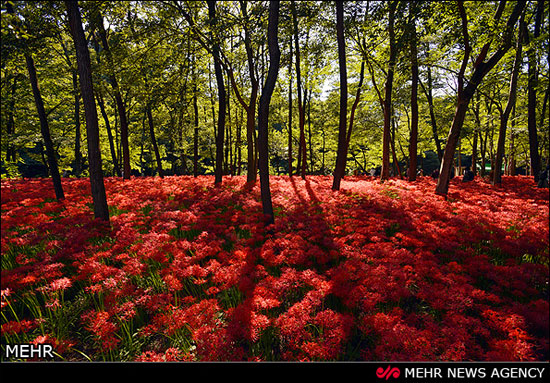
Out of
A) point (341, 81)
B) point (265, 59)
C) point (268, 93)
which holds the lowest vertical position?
point (268, 93)

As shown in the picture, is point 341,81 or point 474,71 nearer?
point 474,71

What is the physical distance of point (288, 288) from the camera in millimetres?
3787

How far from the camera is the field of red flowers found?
284cm

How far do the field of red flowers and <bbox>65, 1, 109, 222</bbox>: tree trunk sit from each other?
810mm

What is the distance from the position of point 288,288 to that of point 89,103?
742 cm
